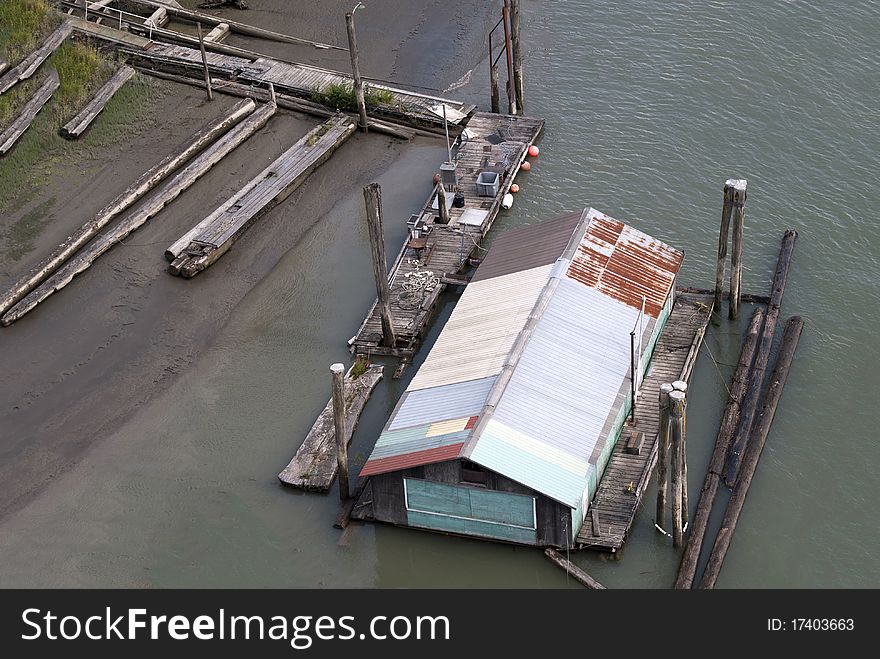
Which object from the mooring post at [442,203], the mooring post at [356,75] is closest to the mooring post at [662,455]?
the mooring post at [442,203]

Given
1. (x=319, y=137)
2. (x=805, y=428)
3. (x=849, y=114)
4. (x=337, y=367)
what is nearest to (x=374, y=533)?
(x=337, y=367)

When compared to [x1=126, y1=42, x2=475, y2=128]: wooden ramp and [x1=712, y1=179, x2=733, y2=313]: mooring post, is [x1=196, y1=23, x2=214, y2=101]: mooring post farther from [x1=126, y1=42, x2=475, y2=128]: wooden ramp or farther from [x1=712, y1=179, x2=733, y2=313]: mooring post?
[x1=712, y1=179, x2=733, y2=313]: mooring post

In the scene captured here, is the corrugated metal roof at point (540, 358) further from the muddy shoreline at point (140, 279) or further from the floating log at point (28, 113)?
the floating log at point (28, 113)

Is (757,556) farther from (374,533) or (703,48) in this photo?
(703,48)

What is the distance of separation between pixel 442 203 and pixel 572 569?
1875cm

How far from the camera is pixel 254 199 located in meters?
53.6

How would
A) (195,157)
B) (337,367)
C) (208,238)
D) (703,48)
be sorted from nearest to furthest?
(337,367) → (208,238) → (195,157) → (703,48)

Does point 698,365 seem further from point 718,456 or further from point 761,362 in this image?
point 718,456

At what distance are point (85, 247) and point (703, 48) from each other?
31082 millimetres

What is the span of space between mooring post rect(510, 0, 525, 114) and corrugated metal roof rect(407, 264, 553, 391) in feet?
51.4

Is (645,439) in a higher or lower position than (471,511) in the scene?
higher

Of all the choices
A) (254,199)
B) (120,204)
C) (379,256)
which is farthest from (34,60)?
(379,256)

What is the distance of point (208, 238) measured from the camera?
51.5 meters

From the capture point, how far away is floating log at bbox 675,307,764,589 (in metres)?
37.8
